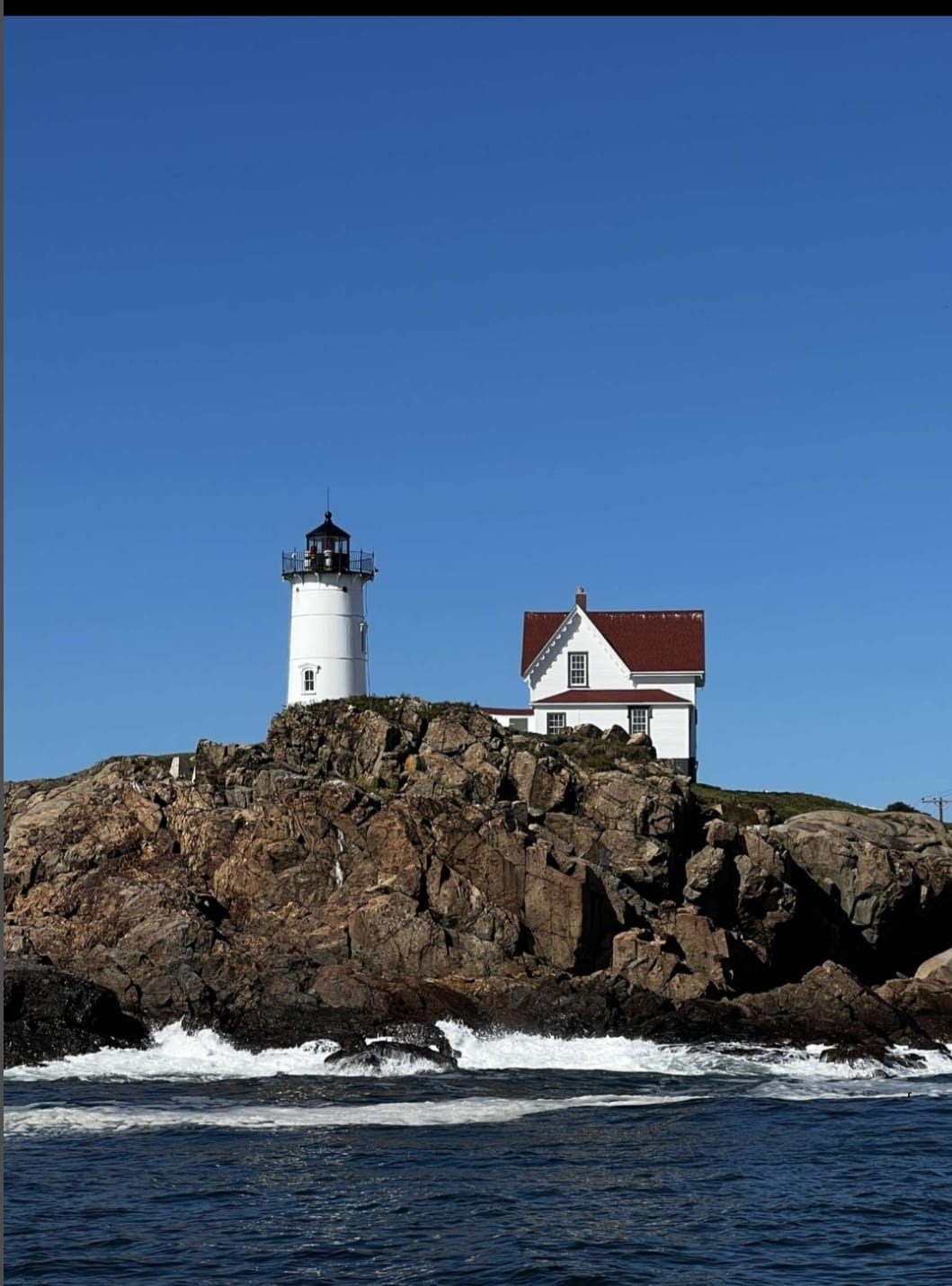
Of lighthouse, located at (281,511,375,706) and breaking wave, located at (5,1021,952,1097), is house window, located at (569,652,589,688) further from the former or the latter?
breaking wave, located at (5,1021,952,1097)

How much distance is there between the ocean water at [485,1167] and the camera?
20.1 metres

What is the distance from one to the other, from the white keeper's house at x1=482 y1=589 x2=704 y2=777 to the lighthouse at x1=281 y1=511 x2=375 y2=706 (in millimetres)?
6426

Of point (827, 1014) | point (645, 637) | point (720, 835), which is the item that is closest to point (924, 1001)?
point (827, 1014)

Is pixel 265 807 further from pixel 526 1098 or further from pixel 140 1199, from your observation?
pixel 140 1199

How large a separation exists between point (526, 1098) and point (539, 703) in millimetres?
34803

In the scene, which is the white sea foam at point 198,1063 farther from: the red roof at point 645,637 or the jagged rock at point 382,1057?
the red roof at point 645,637

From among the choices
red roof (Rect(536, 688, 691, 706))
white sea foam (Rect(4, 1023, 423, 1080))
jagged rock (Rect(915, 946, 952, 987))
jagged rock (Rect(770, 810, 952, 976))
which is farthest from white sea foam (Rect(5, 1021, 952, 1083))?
red roof (Rect(536, 688, 691, 706))

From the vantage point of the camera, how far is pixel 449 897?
4078 centimetres

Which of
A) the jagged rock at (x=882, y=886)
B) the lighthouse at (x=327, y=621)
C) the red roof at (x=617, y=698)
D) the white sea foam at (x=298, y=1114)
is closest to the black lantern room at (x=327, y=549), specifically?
the lighthouse at (x=327, y=621)

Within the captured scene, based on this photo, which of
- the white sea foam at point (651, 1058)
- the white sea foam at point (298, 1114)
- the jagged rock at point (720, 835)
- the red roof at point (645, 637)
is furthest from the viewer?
the red roof at point (645, 637)

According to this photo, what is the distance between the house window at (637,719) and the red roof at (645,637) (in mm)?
2134

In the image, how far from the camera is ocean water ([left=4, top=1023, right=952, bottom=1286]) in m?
20.1

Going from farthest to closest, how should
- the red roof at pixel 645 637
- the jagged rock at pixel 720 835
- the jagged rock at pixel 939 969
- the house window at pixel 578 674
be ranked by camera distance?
the house window at pixel 578 674
the red roof at pixel 645 637
the jagged rock at pixel 720 835
the jagged rock at pixel 939 969

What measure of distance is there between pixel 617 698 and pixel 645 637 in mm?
3884
